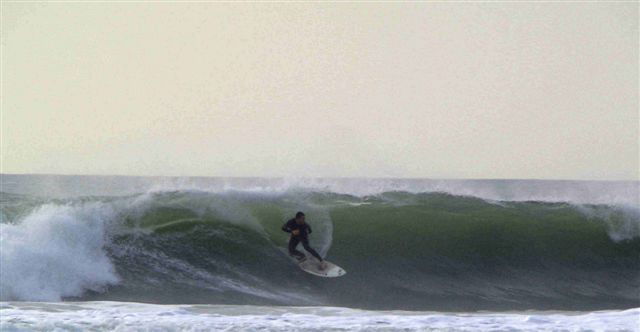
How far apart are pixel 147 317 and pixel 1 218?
597 centimetres

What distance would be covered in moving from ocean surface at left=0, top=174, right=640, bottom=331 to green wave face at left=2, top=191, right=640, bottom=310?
0.03 metres

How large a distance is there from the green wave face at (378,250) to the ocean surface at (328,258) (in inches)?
1.3

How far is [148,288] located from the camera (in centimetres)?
1011

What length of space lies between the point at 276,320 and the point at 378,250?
14.9ft

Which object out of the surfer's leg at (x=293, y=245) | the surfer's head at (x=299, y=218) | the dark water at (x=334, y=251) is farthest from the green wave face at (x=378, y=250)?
the surfer's head at (x=299, y=218)

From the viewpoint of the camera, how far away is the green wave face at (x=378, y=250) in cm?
999

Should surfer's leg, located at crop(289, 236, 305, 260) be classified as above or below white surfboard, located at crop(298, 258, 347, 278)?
above

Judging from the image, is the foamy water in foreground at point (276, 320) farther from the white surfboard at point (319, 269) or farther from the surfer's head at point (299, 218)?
the white surfboard at point (319, 269)

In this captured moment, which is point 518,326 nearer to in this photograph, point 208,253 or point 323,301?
point 323,301

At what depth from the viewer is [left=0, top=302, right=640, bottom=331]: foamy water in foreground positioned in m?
7.05

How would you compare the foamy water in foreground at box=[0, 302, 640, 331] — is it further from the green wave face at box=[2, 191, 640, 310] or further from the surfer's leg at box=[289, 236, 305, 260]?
the surfer's leg at box=[289, 236, 305, 260]

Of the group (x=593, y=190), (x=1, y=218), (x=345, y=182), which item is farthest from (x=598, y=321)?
(x=593, y=190)

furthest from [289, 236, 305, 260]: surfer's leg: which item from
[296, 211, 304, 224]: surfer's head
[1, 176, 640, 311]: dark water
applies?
[1, 176, 640, 311]: dark water

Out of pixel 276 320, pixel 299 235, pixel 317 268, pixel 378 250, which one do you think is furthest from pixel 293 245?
pixel 276 320
